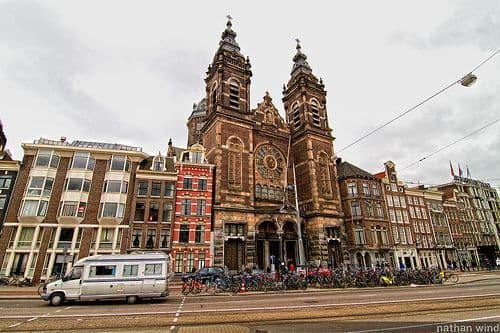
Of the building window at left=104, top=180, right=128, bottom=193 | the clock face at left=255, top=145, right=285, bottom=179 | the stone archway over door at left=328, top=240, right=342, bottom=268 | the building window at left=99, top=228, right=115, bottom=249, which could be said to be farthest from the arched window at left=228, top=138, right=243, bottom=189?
the stone archway over door at left=328, top=240, right=342, bottom=268

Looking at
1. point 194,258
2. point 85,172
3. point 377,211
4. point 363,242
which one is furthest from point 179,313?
point 377,211

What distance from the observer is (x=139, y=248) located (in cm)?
2680

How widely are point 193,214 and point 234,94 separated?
1874 cm

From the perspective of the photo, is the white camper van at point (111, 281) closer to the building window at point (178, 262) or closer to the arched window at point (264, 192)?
the building window at point (178, 262)

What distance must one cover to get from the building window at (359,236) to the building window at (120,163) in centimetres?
3255

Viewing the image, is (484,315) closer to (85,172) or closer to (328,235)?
(328,235)

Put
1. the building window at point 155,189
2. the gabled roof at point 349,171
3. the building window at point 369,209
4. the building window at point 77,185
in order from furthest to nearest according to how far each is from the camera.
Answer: the gabled roof at point 349,171, the building window at point 369,209, the building window at point 155,189, the building window at point 77,185

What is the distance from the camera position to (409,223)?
145ft

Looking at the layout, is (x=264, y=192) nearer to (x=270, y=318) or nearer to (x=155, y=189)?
(x=155, y=189)

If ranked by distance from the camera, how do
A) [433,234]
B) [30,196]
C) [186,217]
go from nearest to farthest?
1. [30,196]
2. [186,217]
3. [433,234]

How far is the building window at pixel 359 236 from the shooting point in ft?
123

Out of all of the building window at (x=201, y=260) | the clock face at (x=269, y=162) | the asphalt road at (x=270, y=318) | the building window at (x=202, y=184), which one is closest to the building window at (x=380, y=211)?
the clock face at (x=269, y=162)

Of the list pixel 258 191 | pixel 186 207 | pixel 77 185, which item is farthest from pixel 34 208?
pixel 258 191

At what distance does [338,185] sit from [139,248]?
30.2 meters
